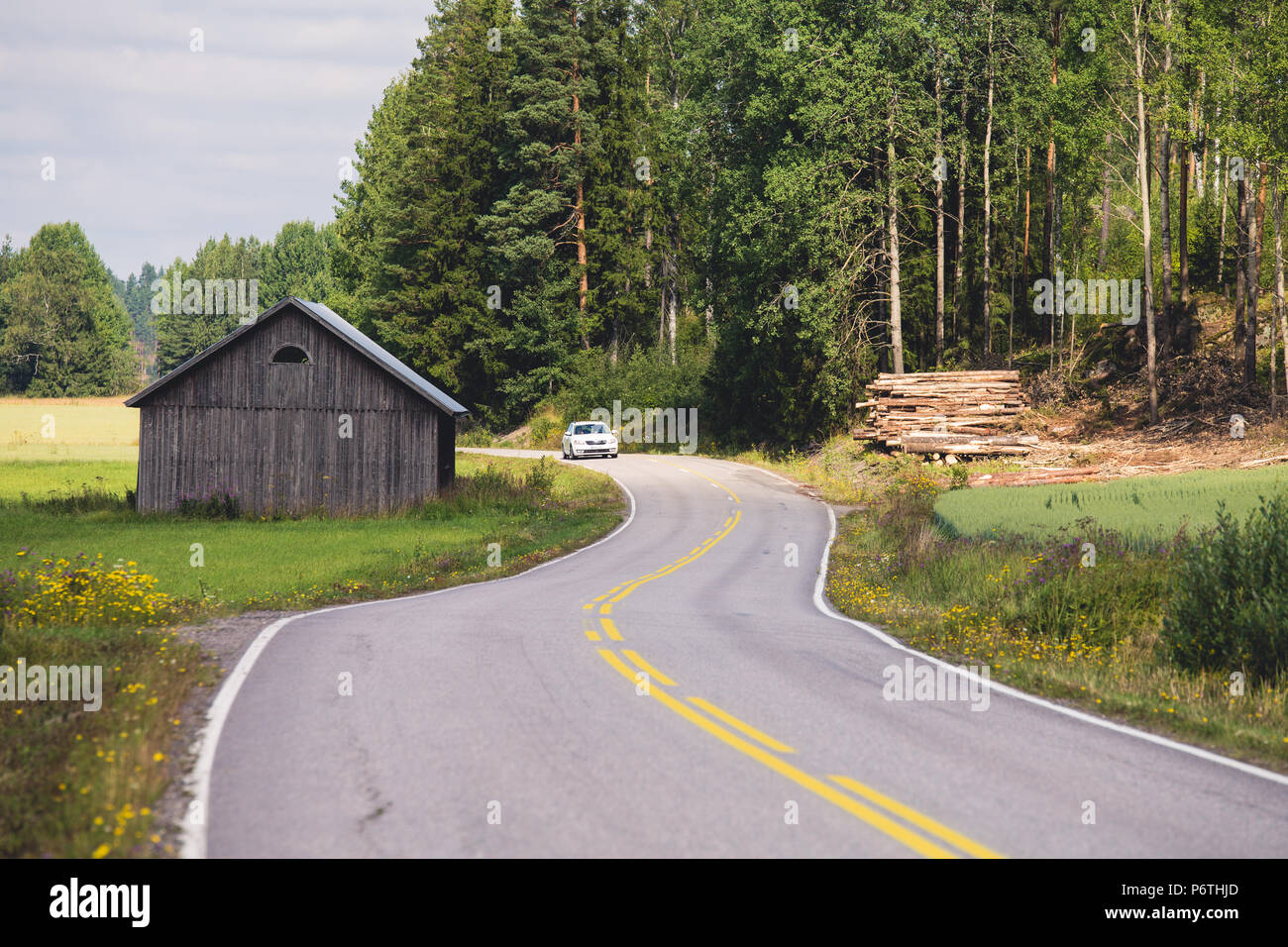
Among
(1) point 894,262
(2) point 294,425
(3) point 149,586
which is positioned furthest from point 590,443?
(3) point 149,586

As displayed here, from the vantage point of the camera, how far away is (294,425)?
31.5 metres

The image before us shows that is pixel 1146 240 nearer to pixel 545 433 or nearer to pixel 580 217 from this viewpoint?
pixel 545 433

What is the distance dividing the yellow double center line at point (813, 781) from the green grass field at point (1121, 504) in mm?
9267

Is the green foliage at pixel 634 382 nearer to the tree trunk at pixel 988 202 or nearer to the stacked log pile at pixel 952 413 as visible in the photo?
the tree trunk at pixel 988 202

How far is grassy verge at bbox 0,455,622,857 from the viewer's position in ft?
20.1

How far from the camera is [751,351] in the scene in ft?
156

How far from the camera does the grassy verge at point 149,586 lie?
6117 mm

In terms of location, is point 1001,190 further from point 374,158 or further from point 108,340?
point 108,340

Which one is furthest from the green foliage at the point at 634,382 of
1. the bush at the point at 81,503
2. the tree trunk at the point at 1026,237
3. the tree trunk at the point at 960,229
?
the bush at the point at 81,503

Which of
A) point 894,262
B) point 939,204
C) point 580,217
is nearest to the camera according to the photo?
point 894,262

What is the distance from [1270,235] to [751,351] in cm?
2227

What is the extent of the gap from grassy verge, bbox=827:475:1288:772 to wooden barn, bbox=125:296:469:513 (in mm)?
16672

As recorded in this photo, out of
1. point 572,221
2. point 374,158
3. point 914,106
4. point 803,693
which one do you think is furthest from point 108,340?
point 803,693

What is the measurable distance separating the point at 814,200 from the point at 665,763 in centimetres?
3557
